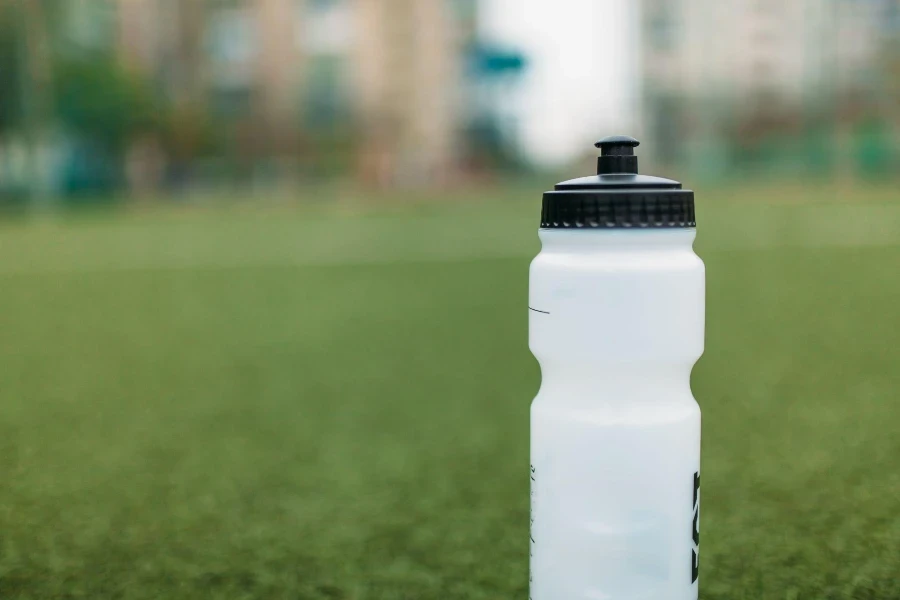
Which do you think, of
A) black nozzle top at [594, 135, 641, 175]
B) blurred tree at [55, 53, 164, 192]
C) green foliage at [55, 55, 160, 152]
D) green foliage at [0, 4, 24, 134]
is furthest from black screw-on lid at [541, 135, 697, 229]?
green foliage at [55, 55, 160, 152]

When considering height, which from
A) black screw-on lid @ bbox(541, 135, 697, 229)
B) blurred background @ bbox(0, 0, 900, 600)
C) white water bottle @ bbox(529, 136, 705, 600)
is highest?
black screw-on lid @ bbox(541, 135, 697, 229)

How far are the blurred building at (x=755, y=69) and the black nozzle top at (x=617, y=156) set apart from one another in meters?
35.3

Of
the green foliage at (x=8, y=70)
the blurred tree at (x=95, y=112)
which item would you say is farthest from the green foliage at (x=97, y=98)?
the green foliage at (x=8, y=70)

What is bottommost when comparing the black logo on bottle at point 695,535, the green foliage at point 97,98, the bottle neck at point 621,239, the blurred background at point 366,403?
the blurred background at point 366,403

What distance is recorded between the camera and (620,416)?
1101 mm

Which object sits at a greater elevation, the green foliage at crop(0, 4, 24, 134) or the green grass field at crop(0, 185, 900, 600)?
the green foliage at crop(0, 4, 24, 134)

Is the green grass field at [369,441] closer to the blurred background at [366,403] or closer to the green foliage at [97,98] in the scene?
the blurred background at [366,403]

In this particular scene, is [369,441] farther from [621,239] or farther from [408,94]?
[408,94]

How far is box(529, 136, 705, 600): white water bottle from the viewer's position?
108 cm

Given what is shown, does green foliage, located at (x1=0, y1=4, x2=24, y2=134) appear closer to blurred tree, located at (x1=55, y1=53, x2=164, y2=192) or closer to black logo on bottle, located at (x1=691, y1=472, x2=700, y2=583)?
blurred tree, located at (x1=55, y1=53, x2=164, y2=192)

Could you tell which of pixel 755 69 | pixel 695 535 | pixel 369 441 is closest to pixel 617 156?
pixel 695 535

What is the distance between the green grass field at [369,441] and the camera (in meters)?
1.45

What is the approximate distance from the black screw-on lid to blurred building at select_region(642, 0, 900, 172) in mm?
35327

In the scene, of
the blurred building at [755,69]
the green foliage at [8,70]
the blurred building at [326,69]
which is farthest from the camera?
the blurred building at [755,69]
